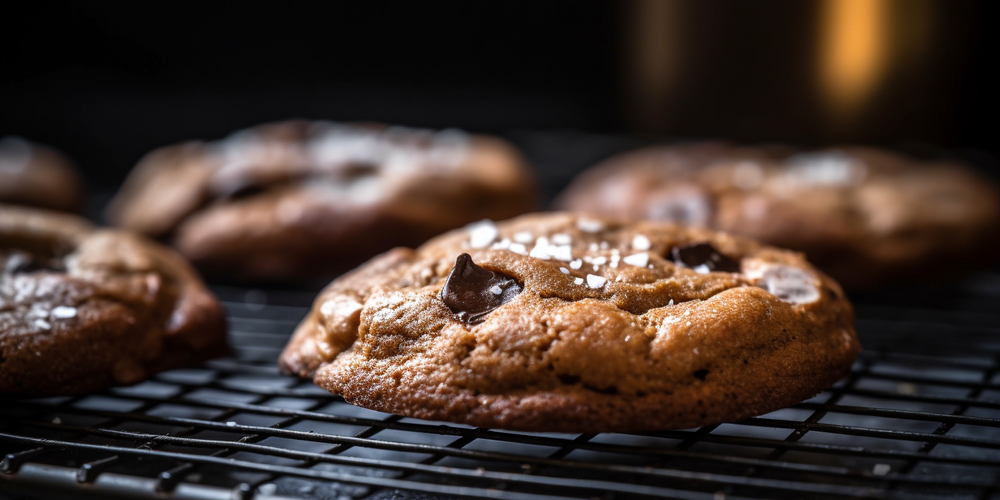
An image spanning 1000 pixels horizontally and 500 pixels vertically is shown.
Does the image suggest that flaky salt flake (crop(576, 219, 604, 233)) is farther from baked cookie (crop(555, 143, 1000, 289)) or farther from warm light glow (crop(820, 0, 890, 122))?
warm light glow (crop(820, 0, 890, 122))

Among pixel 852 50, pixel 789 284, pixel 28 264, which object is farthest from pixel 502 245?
pixel 852 50

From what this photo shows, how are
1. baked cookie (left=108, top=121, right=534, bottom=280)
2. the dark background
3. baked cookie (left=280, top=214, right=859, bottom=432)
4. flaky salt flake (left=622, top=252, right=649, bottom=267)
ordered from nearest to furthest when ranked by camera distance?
baked cookie (left=280, top=214, right=859, bottom=432) < flaky salt flake (left=622, top=252, right=649, bottom=267) < baked cookie (left=108, top=121, right=534, bottom=280) < the dark background

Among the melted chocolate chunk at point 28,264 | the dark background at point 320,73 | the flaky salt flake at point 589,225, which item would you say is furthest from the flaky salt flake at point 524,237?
the dark background at point 320,73

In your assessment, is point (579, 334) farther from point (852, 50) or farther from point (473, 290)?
point (852, 50)

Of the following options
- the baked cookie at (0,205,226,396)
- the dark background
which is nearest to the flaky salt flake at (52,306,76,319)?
the baked cookie at (0,205,226,396)

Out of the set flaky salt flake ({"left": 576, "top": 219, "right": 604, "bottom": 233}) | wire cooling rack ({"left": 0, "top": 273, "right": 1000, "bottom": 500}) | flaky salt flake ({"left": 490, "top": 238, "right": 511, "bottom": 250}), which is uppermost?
flaky salt flake ({"left": 576, "top": 219, "right": 604, "bottom": 233})

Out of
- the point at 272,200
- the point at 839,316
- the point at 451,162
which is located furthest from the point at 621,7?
the point at 839,316

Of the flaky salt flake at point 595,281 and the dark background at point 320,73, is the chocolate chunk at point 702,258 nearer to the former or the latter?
the flaky salt flake at point 595,281
